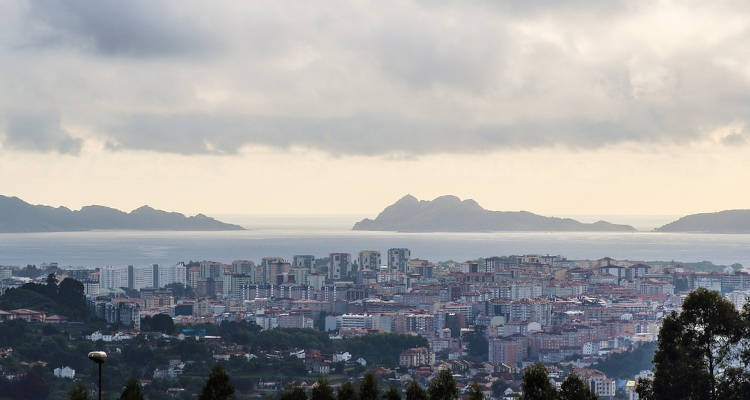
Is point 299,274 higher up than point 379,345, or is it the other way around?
point 299,274

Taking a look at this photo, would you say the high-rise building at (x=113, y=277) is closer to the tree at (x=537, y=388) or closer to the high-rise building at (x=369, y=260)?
the high-rise building at (x=369, y=260)

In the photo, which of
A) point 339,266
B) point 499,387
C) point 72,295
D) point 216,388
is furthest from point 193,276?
point 216,388

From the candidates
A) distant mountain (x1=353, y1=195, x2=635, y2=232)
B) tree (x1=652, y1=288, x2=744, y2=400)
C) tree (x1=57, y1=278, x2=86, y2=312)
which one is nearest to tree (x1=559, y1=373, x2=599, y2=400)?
tree (x1=652, y1=288, x2=744, y2=400)

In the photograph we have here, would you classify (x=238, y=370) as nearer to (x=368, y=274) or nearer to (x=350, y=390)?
(x=350, y=390)

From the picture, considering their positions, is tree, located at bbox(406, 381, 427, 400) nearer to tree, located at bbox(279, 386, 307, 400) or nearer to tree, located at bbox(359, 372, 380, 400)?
tree, located at bbox(359, 372, 380, 400)

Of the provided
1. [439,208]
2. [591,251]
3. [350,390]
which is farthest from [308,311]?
[439,208]

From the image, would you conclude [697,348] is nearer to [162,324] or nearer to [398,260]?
[162,324]

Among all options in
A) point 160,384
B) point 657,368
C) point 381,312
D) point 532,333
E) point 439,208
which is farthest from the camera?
point 439,208

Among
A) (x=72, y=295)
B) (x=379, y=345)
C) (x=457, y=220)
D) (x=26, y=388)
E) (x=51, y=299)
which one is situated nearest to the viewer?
(x=26, y=388)
